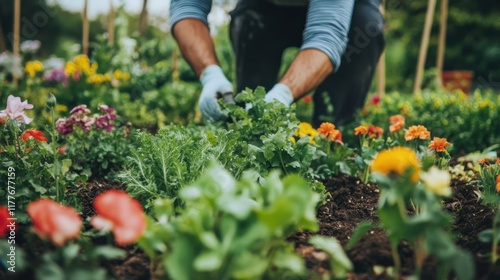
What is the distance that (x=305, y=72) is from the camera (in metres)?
2.27

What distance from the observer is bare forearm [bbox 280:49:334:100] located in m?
2.26

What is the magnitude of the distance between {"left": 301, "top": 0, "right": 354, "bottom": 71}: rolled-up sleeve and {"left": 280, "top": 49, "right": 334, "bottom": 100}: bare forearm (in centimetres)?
4

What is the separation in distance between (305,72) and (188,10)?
2.67 ft

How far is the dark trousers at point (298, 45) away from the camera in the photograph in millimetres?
2908

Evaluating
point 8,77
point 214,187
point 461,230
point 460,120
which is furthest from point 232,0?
point 214,187

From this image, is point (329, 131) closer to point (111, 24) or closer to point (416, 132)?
point (416, 132)

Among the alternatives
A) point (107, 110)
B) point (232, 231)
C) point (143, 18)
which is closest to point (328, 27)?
point (107, 110)

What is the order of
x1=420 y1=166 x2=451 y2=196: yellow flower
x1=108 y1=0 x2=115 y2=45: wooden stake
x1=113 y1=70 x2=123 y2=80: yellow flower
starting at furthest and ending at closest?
x1=108 y1=0 x2=115 y2=45: wooden stake, x1=113 y1=70 x2=123 y2=80: yellow flower, x1=420 y1=166 x2=451 y2=196: yellow flower

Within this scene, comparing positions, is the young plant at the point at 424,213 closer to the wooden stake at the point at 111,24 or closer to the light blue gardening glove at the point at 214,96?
the light blue gardening glove at the point at 214,96

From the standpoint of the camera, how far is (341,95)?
3.00 m

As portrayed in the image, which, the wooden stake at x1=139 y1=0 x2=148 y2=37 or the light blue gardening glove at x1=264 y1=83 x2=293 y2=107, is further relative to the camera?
the wooden stake at x1=139 y1=0 x2=148 y2=37

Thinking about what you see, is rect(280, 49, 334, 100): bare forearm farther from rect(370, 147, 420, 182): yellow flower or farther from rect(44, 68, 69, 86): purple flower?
rect(44, 68, 69, 86): purple flower

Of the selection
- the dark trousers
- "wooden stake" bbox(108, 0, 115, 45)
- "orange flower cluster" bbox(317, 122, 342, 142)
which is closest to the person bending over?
the dark trousers

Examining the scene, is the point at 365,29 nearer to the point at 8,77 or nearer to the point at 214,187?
the point at 214,187
